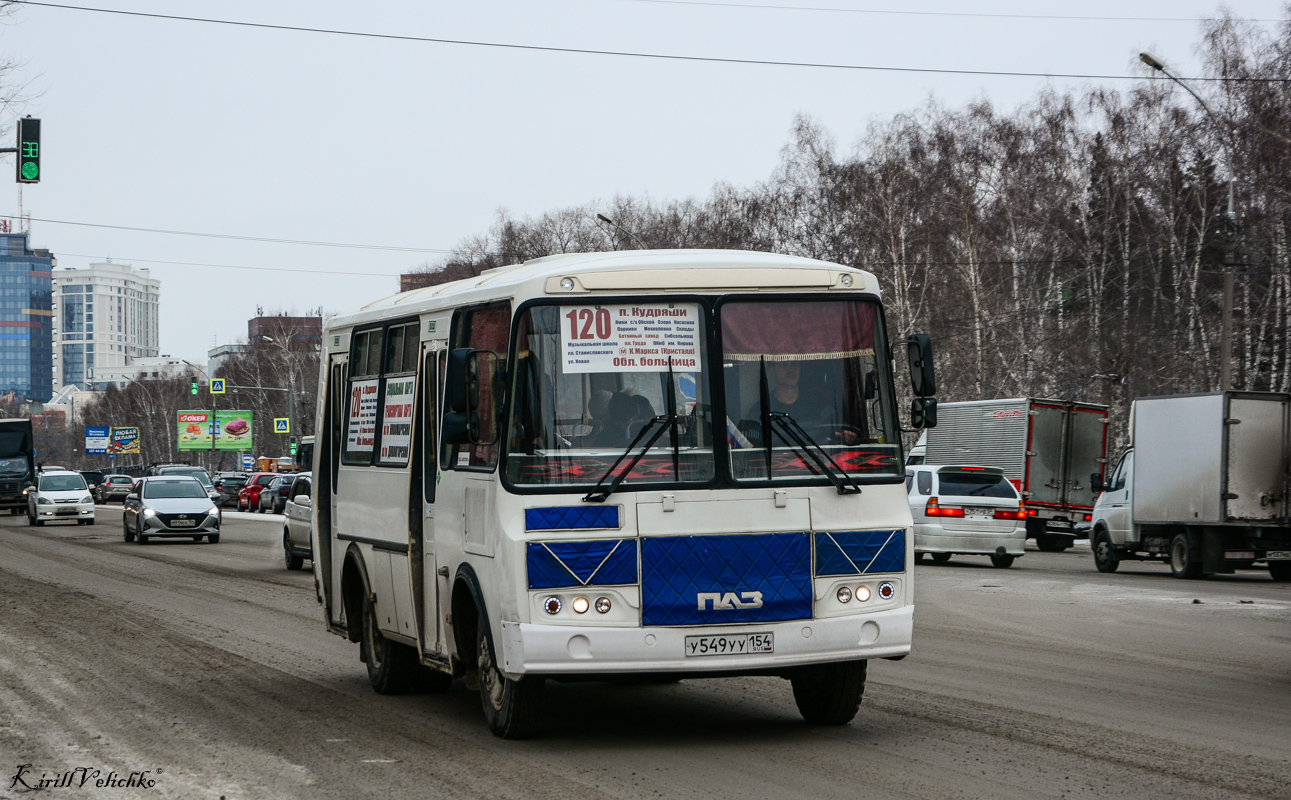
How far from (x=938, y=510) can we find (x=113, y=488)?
69034mm

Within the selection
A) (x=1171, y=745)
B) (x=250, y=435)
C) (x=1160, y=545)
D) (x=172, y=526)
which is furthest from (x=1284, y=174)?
(x=250, y=435)

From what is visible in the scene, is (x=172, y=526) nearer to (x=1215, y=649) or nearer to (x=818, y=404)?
(x=1215, y=649)

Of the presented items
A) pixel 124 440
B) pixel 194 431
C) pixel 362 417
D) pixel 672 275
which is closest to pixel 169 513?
pixel 362 417

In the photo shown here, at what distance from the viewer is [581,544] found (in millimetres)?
8312

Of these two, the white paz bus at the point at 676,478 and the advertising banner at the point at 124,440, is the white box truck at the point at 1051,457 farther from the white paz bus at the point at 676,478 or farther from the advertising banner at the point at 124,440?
the advertising banner at the point at 124,440

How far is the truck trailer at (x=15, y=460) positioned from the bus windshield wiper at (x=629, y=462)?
5640cm

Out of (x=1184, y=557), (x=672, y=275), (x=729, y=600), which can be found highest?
(x=672, y=275)

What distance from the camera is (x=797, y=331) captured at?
8852mm

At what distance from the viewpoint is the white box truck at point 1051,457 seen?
35375 millimetres

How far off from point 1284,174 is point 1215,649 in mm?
29908

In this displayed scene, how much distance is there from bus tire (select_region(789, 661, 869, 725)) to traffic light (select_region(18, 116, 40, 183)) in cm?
1674

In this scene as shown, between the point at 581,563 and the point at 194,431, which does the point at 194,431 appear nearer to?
the point at 194,431

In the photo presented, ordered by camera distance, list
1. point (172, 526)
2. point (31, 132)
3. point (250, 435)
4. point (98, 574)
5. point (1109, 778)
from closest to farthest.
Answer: point (1109, 778), point (31, 132), point (98, 574), point (172, 526), point (250, 435)

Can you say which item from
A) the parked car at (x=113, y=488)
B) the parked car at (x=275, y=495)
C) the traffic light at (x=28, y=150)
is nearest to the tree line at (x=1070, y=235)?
the parked car at (x=275, y=495)
